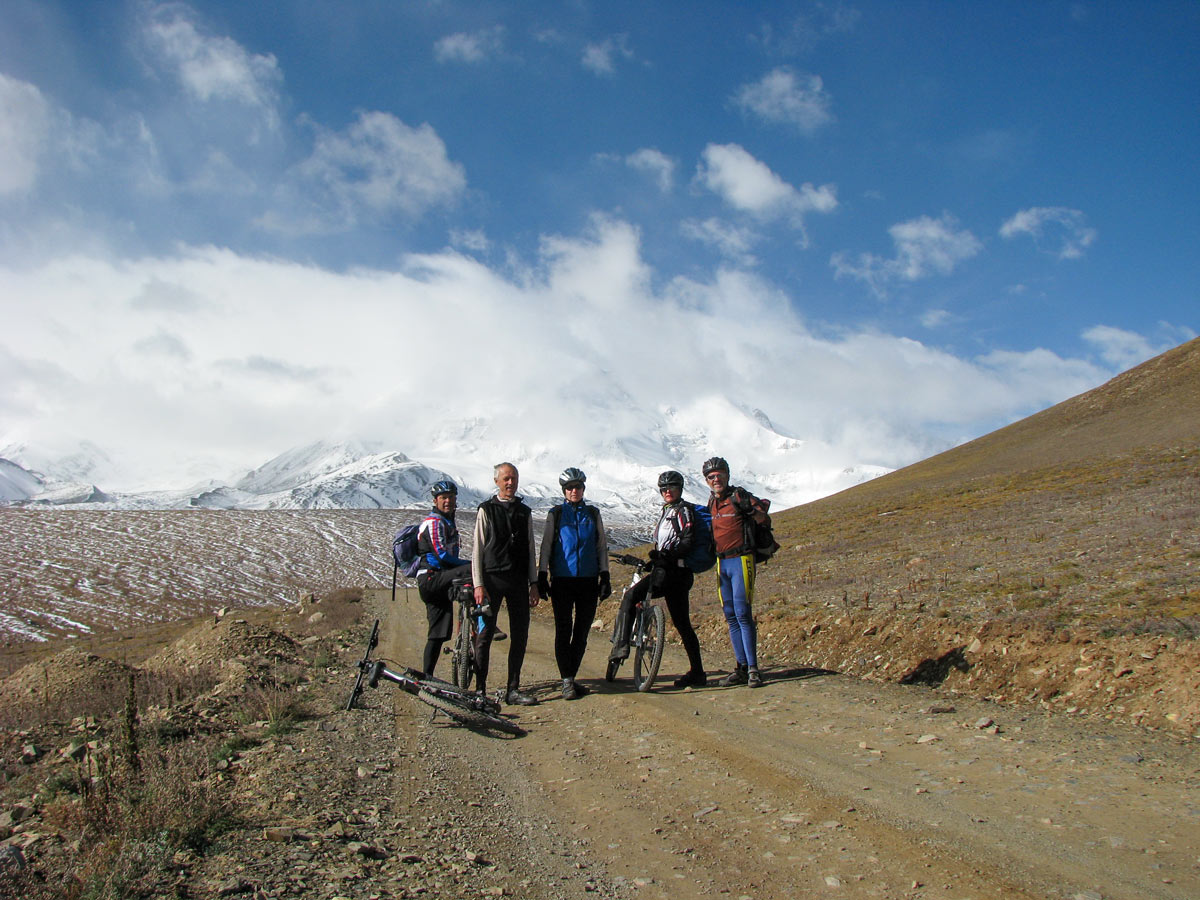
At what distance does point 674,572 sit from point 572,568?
4.31ft

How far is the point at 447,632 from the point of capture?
9.10 m

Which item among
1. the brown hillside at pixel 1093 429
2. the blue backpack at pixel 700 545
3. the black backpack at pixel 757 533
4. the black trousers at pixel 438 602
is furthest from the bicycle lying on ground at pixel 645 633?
the brown hillside at pixel 1093 429

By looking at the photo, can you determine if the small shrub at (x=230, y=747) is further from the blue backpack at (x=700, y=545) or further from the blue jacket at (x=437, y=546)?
the blue backpack at (x=700, y=545)

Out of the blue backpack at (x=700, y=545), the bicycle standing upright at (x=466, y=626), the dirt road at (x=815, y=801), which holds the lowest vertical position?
the dirt road at (x=815, y=801)

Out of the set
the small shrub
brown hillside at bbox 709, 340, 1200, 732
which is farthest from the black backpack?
the small shrub

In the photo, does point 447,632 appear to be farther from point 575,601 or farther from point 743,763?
point 743,763

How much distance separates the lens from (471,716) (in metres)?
7.20

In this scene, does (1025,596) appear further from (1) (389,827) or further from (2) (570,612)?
(1) (389,827)

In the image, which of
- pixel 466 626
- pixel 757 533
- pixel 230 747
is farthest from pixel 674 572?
pixel 230 747

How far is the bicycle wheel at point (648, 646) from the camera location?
28.4 feet

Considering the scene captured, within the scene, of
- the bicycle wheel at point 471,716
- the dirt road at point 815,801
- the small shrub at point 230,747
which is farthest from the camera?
the bicycle wheel at point 471,716

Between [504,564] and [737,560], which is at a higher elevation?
[504,564]

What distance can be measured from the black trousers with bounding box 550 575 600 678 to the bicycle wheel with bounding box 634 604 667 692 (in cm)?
69

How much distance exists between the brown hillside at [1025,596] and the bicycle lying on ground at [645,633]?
3.09m
